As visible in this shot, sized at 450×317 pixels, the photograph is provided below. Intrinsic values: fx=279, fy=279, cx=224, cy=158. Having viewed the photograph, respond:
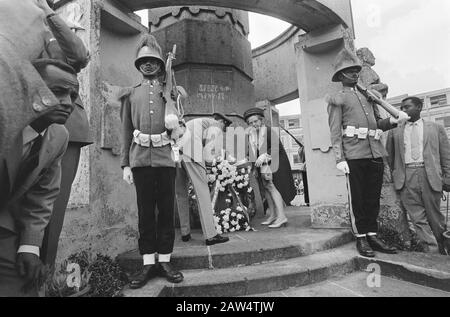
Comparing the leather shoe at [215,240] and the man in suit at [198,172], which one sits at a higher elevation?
the man in suit at [198,172]

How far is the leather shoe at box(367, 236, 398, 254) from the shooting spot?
3422mm

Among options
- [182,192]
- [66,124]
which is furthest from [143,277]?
[182,192]

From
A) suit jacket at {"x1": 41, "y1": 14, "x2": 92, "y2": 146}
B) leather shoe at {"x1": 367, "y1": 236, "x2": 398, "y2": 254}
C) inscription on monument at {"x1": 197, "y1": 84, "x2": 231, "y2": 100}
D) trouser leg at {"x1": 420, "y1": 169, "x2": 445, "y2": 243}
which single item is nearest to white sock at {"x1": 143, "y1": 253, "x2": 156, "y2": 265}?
suit jacket at {"x1": 41, "y1": 14, "x2": 92, "y2": 146}

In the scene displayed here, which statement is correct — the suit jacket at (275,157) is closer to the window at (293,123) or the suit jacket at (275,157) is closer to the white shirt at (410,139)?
the white shirt at (410,139)

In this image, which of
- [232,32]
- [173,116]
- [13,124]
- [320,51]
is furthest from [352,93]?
[232,32]

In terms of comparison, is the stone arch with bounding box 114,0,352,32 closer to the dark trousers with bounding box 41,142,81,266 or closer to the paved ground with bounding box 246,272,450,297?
the dark trousers with bounding box 41,142,81,266

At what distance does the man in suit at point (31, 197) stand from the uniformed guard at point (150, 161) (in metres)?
1.25

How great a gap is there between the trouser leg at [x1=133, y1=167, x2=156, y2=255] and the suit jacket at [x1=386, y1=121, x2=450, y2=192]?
3.56 meters

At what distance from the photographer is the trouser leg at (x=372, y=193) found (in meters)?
3.54

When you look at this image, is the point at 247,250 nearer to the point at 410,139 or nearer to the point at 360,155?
the point at 360,155

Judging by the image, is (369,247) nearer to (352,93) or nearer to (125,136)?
(352,93)

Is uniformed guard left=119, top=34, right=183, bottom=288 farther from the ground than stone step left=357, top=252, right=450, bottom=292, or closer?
farther from the ground

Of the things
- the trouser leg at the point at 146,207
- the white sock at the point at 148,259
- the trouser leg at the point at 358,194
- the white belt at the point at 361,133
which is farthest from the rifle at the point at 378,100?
the white sock at the point at 148,259
